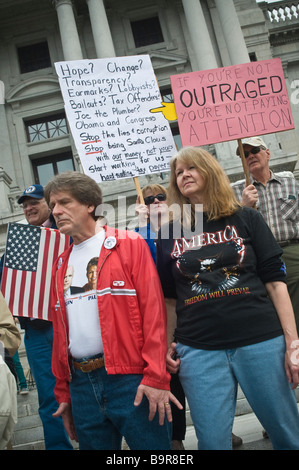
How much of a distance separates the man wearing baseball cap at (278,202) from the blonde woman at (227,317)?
705 mm

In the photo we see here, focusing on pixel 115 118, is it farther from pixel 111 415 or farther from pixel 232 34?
pixel 232 34

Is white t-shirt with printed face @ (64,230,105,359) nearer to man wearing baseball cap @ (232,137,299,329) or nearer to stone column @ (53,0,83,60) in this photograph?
man wearing baseball cap @ (232,137,299,329)

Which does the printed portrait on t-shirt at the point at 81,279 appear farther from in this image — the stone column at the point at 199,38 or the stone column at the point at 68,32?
the stone column at the point at 68,32

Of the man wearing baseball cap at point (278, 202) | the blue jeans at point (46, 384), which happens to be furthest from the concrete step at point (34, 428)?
the man wearing baseball cap at point (278, 202)

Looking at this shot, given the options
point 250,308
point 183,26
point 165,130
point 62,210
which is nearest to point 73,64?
point 165,130

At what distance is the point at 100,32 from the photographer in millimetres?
16031

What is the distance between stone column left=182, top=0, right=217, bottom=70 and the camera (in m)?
15.6

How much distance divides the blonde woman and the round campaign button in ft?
0.91

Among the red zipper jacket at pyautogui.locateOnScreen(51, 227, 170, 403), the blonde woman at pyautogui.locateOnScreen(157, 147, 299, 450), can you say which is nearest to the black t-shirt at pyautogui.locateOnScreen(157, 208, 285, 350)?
the blonde woman at pyautogui.locateOnScreen(157, 147, 299, 450)

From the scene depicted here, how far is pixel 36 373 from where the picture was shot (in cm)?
346

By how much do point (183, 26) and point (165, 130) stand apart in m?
16.8

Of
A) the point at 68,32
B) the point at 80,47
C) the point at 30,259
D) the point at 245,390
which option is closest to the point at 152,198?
the point at 30,259

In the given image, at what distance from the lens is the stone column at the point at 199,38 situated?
15.6m

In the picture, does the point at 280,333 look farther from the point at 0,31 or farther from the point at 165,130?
the point at 0,31
